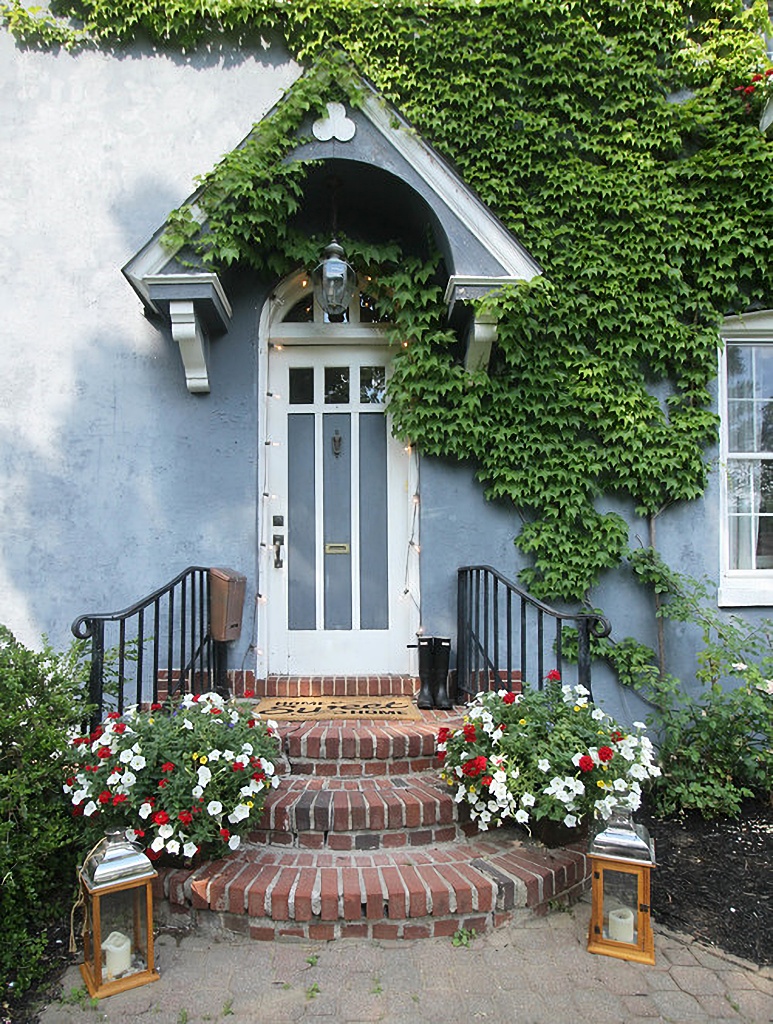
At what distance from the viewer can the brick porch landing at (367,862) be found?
8.47 feet

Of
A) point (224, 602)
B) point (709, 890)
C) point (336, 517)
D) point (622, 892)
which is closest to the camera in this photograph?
point (622, 892)

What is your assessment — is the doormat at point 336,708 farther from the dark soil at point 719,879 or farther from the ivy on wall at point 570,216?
the dark soil at point 719,879

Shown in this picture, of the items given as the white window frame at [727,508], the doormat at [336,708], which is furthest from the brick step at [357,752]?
the white window frame at [727,508]

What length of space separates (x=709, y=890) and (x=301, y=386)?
3731mm

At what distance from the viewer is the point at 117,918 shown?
240 cm

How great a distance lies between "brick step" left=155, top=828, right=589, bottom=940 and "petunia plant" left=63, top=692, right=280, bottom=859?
147 mm

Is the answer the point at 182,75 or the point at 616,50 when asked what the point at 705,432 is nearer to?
the point at 616,50

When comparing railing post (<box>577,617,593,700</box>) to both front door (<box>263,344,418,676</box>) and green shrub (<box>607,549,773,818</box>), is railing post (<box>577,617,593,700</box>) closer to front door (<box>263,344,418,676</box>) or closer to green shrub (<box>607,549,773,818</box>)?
green shrub (<box>607,549,773,818</box>)

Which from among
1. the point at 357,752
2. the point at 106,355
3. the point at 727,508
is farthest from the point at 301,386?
the point at 727,508

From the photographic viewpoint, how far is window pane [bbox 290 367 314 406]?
15.3ft

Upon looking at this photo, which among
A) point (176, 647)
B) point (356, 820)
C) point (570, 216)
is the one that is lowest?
point (356, 820)

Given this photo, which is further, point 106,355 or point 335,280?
point 106,355

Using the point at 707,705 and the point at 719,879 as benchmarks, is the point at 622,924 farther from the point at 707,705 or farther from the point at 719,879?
the point at 707,705

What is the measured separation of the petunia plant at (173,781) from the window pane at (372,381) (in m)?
2.55
